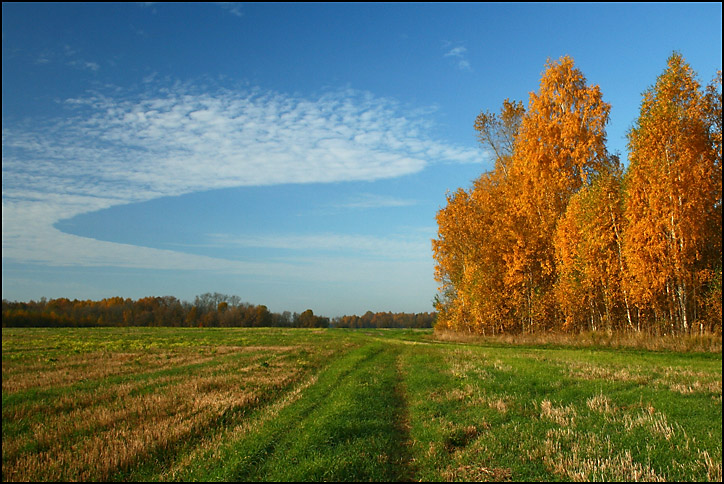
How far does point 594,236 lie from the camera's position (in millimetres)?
25453

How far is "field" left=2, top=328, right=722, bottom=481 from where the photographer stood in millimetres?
6414

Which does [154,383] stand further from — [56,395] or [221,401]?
[221,401]

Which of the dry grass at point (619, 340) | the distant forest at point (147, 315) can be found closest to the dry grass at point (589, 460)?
the dry grass at point (619, 340)

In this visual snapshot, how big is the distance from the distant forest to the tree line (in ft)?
296

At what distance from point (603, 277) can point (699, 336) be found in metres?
6.24

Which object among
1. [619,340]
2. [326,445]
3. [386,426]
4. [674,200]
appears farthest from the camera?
[619,340]

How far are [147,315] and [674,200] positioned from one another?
5872 inches

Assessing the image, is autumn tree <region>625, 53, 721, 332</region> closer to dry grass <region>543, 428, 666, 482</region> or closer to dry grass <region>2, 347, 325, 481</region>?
dry grass <region>543, 428, 666, 482</region>

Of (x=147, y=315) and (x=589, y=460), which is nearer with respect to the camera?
(x=589, y=460)

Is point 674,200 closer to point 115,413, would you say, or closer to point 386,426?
point 386,426

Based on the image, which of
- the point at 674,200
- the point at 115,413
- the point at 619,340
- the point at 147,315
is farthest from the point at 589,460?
the point at 147,315

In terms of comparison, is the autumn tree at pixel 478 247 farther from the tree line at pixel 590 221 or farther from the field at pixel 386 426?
the field at pixel 386 426

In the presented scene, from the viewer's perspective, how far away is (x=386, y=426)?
898 cm

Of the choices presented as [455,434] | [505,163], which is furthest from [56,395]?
[505,163]
